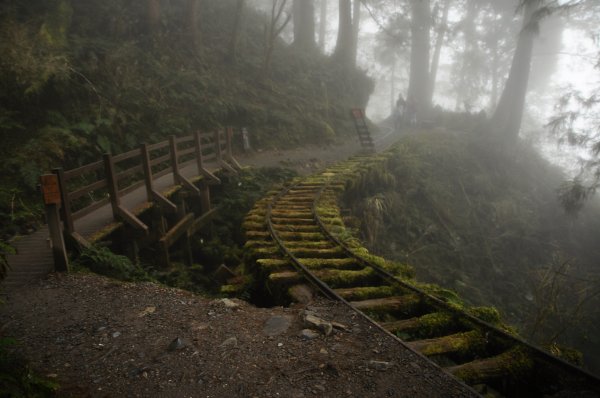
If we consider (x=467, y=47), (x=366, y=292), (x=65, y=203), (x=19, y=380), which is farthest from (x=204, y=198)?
(x=467, y=47)

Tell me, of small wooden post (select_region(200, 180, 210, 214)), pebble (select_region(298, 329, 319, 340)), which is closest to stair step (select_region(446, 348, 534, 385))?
pebble (select_region(298, 329, 319, 340))

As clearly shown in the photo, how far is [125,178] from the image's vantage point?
9.51 m

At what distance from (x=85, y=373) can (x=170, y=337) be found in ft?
2.54

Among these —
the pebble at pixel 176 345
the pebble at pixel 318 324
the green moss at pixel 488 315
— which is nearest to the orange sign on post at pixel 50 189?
the pebble at pixel 176 345

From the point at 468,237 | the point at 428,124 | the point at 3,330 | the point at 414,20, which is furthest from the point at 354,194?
the point at 414,20

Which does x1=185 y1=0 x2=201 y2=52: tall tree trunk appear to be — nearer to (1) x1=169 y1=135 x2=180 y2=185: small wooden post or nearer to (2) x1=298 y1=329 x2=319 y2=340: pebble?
(1) x1=169 y1=135 x2=180 y2=185: small wooden post

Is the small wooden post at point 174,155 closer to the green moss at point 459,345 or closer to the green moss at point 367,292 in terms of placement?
the green moss at point 367,292

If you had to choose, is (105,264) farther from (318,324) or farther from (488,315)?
(488,315)

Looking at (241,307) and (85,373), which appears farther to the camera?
(241,307)

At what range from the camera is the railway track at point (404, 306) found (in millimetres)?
3150

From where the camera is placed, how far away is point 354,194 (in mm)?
10820

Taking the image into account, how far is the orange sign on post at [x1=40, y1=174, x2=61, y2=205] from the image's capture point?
499 centimetres

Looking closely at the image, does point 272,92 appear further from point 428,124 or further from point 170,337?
point 170,337

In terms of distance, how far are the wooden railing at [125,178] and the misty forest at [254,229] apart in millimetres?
50
